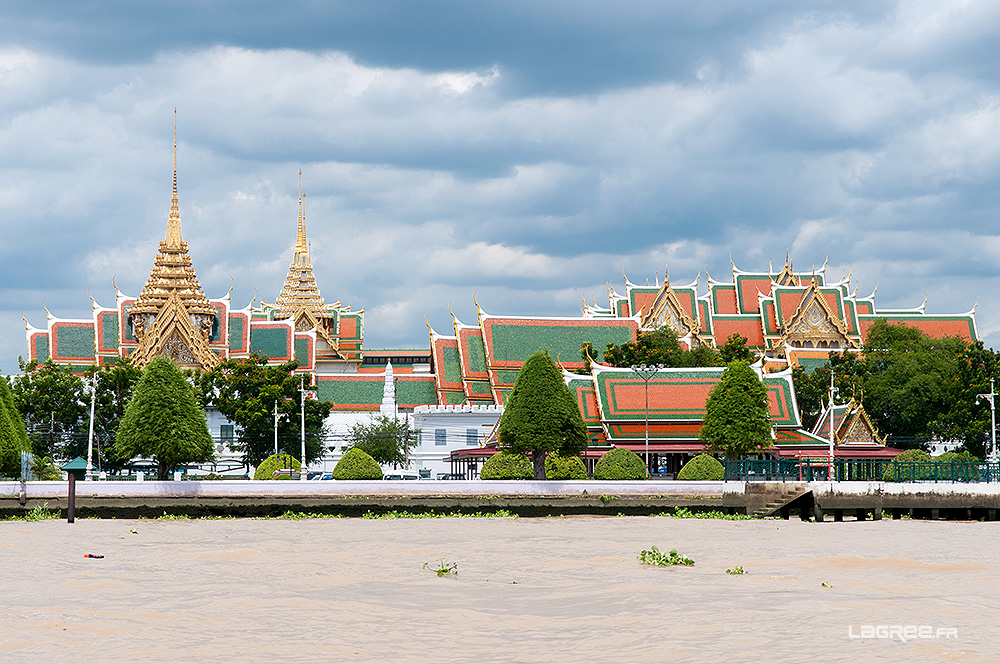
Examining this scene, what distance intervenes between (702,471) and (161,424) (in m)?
19.7

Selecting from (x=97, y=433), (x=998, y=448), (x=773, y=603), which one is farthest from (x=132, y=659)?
(x=998, y=448)

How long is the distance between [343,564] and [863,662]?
503 inches

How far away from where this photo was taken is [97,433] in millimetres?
62469

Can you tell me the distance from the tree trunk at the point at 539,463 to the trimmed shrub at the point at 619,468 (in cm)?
247

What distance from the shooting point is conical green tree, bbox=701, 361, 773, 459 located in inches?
2029

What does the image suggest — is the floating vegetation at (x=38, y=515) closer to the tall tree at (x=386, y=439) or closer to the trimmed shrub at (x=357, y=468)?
the trimmed shrub at (x=357, y=468)

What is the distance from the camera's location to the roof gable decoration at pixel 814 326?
9519cm

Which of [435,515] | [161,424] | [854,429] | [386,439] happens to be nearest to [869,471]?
[435,515]

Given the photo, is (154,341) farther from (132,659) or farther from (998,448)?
(132,659)

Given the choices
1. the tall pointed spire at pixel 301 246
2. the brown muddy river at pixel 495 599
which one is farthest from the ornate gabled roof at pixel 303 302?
the brown muddy river at pixel 495 599

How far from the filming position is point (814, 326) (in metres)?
95.9

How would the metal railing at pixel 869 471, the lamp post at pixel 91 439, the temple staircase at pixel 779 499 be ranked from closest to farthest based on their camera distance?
1. the temple staircase at pixel 779 499
2. the metal railing at pixel 869 471
3. the lamp post at pixel 91 439

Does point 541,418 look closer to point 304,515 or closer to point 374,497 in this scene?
point 374,497

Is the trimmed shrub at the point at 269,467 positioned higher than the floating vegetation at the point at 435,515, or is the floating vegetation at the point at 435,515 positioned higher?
the trimmed shrub at the point at 269,467
